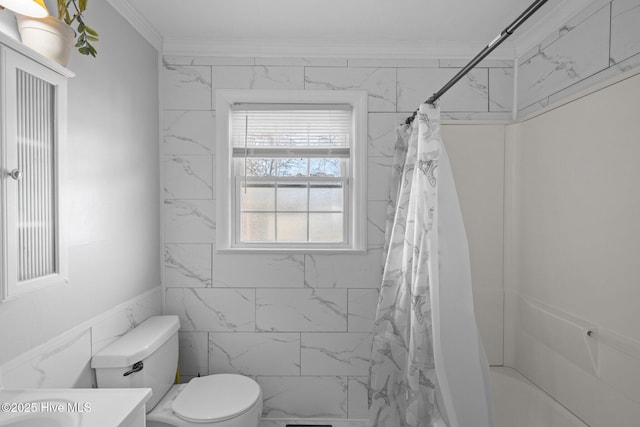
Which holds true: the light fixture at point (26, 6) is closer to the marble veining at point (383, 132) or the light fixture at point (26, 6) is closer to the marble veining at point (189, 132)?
the marble veining at point (189, 132)

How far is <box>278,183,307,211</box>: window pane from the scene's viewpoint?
2287 mm

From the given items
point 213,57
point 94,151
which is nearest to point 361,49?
point 213,57

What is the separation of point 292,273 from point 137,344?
0.93m

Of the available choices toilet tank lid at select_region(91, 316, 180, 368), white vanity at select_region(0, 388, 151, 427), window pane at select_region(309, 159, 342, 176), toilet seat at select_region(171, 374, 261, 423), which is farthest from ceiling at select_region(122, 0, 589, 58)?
toilet seat at select_region(171, 374, 261, 423)

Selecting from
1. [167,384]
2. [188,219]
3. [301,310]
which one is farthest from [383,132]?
[167,384]

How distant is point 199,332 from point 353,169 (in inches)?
57.2

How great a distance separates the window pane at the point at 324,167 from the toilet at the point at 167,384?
1.28 metres

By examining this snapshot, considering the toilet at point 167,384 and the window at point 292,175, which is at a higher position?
the window at point 292,175

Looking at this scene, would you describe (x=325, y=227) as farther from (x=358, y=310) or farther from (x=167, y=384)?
(x=167, y=384)

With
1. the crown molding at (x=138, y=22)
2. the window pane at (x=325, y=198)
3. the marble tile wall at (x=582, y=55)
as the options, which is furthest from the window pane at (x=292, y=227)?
the marble tile wall at (x=582, y=55)

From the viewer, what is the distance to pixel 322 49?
2.12 meters

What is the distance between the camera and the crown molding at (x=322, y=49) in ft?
6.93

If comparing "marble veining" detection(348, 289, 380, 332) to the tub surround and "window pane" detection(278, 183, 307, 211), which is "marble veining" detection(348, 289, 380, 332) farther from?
the tub surround

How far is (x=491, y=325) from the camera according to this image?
2.14 meters
